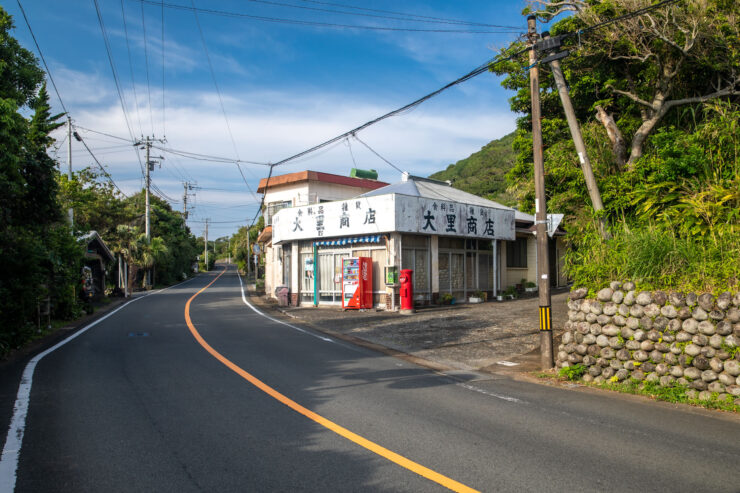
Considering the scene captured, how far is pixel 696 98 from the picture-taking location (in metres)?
13.2

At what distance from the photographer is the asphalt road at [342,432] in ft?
13.9

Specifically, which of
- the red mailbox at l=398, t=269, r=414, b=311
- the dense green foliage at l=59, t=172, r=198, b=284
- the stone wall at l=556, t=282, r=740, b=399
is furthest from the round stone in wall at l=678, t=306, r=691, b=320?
the dense green foliage at l=59, t=172, r=198, b=284

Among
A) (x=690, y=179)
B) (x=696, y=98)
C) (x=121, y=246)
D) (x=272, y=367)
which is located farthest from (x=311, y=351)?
(x=121, y=246)

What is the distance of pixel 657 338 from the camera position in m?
7.40

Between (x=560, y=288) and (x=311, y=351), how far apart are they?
66.3 ft

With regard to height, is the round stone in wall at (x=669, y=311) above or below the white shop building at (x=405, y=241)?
below

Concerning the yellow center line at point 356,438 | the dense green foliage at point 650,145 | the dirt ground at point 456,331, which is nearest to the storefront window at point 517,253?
the dirt ground at point 456,331

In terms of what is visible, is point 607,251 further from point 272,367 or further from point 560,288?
point 560,288

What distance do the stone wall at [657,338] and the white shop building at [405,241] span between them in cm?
1032

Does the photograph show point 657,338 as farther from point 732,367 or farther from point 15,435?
point 15,435

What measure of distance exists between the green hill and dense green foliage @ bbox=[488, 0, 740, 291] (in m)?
35.0

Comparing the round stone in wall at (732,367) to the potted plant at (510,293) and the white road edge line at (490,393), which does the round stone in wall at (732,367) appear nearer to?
the white road edge line at (490,393)

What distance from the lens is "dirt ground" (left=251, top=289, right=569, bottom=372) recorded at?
10.4 metres

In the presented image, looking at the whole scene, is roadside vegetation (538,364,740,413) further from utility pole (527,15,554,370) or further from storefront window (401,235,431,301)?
storefront window (401,235,431,301)
